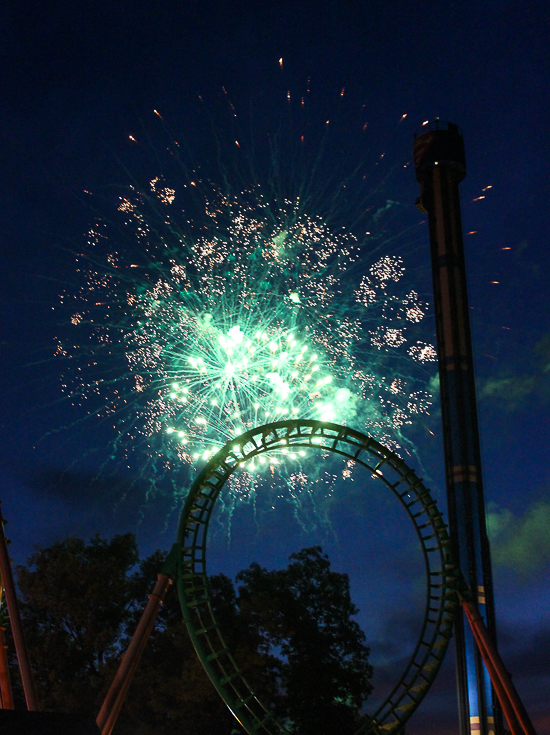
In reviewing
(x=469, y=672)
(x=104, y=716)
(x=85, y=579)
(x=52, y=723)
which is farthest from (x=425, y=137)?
(x=52, y=723)

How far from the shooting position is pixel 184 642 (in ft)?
94.9

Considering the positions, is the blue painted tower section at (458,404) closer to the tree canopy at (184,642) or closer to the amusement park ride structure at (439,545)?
the amusement park ride structure at (439,545)

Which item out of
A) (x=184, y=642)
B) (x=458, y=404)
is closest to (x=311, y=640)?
(x=184, y=642)

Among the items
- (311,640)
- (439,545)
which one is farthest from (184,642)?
(439,545)

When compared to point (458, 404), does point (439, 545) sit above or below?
below

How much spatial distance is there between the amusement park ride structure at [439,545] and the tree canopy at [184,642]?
2.02 meters

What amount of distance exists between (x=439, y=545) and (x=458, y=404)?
9.53 m

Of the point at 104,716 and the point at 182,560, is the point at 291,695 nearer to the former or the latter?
the point at 182,560

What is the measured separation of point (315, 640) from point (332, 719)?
3046 mm

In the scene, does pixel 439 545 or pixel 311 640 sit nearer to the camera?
A: pixel 439 545

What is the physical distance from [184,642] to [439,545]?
13815 millimetres

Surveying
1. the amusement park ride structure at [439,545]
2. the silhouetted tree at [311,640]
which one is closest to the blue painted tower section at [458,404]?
the amusement park ride structure at [439,545]

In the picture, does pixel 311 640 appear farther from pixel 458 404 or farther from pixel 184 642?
pixel 458 404

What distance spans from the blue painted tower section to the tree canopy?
7056 mm
